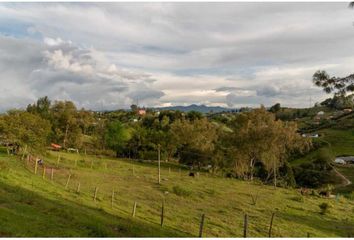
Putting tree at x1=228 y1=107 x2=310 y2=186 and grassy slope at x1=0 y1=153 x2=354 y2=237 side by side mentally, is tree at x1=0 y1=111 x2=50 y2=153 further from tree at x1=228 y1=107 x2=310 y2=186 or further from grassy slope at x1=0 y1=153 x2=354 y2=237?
tree at x1=228 y1=107 x2=310 y2=186

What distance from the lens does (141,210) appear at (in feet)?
99.8

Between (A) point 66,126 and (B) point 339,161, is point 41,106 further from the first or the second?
(B) point 339,161

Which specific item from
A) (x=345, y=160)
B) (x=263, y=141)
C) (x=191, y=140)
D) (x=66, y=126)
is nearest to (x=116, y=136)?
(x=66, y=126)

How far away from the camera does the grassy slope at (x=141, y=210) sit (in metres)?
19.8

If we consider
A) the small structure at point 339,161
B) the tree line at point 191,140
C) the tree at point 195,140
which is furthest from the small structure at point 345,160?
the tree at point 195,140

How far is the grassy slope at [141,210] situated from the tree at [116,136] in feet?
173

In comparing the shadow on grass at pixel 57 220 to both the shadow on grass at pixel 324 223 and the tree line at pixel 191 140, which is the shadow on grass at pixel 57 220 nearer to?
the shadow on grass at pixel 324 223

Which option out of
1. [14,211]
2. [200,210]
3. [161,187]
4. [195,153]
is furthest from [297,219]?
[195,153]

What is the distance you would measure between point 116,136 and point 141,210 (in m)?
78.4

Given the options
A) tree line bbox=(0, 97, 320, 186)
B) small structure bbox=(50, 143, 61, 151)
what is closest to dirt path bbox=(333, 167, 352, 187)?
tree line bbox=(0, 97, 320, 186)

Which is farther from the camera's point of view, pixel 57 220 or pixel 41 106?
pixel 41 106

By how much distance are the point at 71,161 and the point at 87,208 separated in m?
39.1

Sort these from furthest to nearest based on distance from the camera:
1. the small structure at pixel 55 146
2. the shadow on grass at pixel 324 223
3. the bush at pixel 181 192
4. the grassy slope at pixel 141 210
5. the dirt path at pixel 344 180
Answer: the small structure at pixel 55 146 → the dirt path at pixel 344 180 → the bush at pixel 181 192 → the shadow on grass at pixel 324 223 → the grassy slope at pixel 141 210

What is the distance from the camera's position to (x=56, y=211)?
74.0ft
